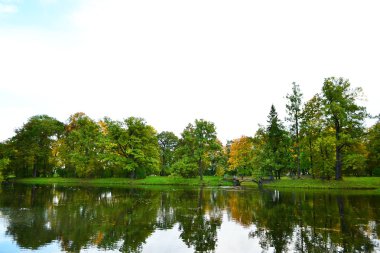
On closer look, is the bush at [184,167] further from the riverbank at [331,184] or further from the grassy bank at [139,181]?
the riverbank at [331,184]

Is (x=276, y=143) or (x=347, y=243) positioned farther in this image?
(x=276, y=143)

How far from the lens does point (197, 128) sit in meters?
64.6

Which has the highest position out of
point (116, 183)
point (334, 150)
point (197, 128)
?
point (197, 128)

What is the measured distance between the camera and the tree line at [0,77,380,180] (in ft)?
172

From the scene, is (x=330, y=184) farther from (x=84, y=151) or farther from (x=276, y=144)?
(x=84, y=151)

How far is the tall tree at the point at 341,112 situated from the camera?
5084cm

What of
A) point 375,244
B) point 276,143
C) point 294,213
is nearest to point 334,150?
point 276,143

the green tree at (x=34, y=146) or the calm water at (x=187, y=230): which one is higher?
the green tree at (x=34, y=146)

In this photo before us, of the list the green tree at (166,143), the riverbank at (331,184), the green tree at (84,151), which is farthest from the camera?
the green tree at (166,143)

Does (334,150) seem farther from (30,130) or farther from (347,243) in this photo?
(30,130)

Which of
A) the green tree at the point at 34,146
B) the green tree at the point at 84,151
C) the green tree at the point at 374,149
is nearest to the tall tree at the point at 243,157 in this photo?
the green tree at the point at 374,149

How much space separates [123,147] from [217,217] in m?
49.8

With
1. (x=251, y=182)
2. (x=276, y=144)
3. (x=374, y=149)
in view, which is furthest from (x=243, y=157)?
(x=374, y=149)

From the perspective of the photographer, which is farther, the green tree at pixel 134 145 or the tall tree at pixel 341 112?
the green tree at pixel 134 145
